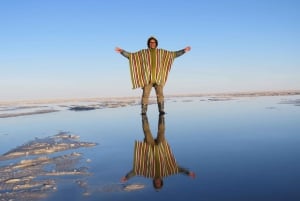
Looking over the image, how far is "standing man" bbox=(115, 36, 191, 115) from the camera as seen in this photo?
36.2 ft

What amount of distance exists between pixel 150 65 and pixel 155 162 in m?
6.87

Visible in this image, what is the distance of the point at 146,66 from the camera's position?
11.2 metres

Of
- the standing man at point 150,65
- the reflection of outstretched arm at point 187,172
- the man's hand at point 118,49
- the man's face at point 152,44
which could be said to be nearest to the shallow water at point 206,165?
the reflection of outstretched arm at point 187,172

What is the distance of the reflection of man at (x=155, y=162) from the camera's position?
388cm

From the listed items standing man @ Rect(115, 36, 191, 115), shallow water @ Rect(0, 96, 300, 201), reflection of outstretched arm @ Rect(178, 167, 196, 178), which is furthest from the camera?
standing man @ Rect(115, 36, 191, 115)

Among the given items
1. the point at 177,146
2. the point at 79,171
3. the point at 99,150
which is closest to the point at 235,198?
the point at 79,171

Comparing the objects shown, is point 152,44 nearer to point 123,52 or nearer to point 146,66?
point 146,66

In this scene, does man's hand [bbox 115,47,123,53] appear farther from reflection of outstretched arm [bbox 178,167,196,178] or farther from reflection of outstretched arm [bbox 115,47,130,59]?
reflection of outstretched arm [bbox 178,167,196,178]

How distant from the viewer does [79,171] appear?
14.2 feet

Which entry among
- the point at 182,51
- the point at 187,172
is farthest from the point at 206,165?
the point at 182,51

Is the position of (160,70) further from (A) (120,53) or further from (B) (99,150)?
(B) (99,150)

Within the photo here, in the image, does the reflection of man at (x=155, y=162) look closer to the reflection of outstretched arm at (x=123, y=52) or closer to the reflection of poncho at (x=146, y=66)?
the reflection of poncho at (x=146, y=66)

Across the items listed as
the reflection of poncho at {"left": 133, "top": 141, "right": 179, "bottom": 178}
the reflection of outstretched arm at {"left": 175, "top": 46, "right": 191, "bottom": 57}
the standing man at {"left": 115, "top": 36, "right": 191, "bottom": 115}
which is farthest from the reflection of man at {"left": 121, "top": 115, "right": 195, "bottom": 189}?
the reflection of outstretched arm at {"left": 175, "top": 46, "right": 191, "bottom": 57}

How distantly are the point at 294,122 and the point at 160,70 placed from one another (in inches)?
175
